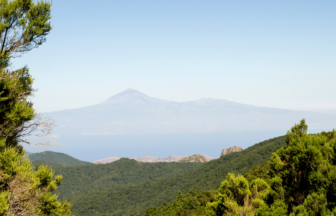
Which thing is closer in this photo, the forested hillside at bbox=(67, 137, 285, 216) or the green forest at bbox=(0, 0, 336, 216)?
the green forest at bbox=(0, 0, 336, 216)

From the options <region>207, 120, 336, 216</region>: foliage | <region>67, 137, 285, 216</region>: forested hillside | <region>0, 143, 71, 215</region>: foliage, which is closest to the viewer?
<region>0, 143, 71, 215</region>: foliage

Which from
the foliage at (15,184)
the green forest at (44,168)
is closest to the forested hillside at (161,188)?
the green forest at (44,168)

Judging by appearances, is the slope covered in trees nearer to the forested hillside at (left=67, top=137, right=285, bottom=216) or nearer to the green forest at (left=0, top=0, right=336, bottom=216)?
the green forest at (left=0, top=0, right=336, bottom=216)

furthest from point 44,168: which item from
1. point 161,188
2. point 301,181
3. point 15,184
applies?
point 161,188

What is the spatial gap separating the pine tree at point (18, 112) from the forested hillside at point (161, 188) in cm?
9848

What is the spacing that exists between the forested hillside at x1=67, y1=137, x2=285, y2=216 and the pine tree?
98.5m

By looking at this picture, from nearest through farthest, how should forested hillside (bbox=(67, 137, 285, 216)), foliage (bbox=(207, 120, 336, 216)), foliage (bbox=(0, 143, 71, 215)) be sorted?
foliage (bbox=(0, 143, 71, 215)) → foliage (bbox=(207, 120, 336, 216)) → forested hillside (bbox=(67, 137, 285, 216))

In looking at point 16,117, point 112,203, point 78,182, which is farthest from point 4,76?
point 78,182

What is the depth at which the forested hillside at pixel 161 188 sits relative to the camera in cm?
11131

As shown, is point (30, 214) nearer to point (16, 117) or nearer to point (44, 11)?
point (16, 117)

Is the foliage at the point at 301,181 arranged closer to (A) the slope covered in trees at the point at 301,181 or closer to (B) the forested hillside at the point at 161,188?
(A) the slope covered in trees at the point at 301,181

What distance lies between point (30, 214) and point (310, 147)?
17242 millimetres

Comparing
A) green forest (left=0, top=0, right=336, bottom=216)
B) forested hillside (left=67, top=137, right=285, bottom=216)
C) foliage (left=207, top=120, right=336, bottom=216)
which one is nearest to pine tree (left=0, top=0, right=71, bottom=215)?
green forest (left=0, top=0, right=336, bottom=216)

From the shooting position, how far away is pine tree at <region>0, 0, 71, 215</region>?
12.3 meters
